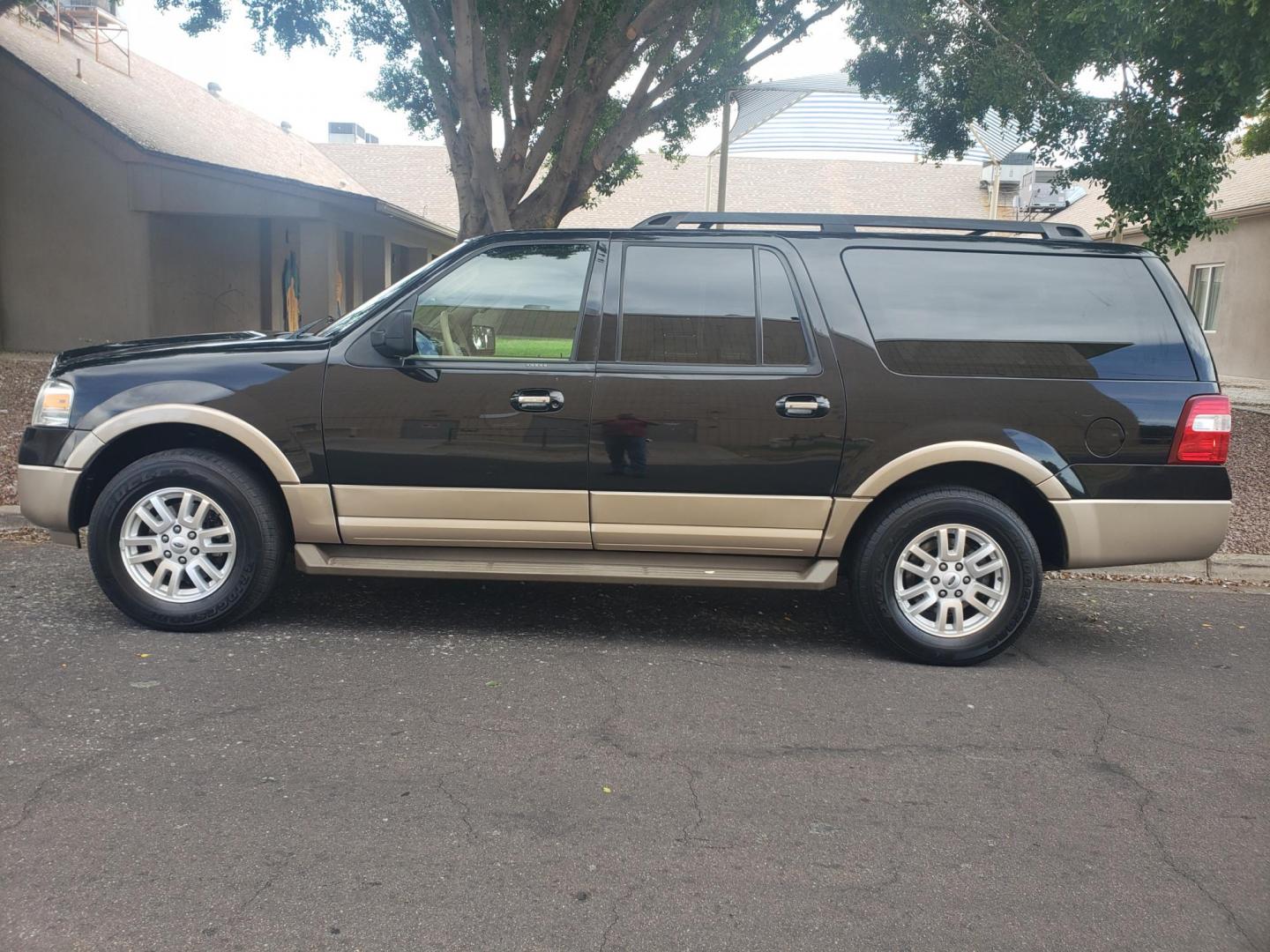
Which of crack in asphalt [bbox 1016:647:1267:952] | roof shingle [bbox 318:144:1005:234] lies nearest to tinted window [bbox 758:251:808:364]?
crack in asphalt [bbox 1016:647:1267:952]

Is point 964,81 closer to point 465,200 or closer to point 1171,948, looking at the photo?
point 465,200

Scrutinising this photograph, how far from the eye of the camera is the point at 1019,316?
5125mm

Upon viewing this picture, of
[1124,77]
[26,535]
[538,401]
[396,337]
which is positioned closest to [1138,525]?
[538,401]

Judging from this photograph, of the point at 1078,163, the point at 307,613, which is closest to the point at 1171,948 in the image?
the point at 307,613

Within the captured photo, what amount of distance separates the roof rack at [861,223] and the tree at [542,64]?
734 cm

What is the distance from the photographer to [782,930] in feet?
Result: 9.48

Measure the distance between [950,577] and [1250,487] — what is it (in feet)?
18.7

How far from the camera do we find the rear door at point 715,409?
16.6ft

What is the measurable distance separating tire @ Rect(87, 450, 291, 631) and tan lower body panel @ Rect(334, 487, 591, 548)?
408 mm

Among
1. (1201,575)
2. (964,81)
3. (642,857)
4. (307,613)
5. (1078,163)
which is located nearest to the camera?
(642,857)

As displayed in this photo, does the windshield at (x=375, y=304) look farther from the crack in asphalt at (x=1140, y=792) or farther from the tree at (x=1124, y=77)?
the tree at (x=1124, y=77)

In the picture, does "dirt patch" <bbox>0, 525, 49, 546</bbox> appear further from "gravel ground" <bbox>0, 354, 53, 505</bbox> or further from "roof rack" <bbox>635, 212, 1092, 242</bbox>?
"roof rack" <bbox>635, 212, 1092, 242</bbox>

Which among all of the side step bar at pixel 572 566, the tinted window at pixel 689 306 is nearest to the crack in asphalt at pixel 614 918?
the side step bar at pixel 572 566

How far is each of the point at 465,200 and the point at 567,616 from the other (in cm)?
884
